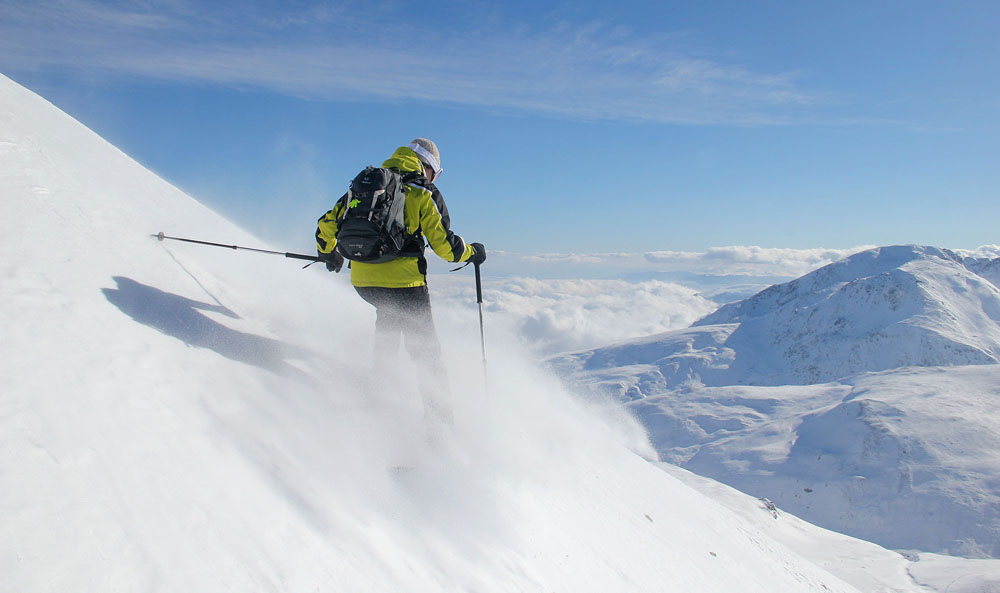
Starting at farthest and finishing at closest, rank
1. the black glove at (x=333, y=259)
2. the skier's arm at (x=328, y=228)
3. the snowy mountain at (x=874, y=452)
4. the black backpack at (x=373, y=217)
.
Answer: the snowy mountain at (x=874, y=452) → the black glove at (x=333, y=259) → the skier's arm at (x=328, y=228) → the black backpack at (x=373, y=217)

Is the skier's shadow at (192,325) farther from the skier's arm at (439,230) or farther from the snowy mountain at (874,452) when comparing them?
the snowy mountain at (874,452)

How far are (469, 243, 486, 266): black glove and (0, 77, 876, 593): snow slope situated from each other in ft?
6.41

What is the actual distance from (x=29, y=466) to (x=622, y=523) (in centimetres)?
856

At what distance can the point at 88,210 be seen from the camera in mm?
7270

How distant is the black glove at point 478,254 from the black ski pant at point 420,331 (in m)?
0.93

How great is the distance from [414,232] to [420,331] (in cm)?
124

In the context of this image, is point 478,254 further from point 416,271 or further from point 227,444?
point 227,444

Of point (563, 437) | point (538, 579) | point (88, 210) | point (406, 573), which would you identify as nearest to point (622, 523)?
point (563, 437)

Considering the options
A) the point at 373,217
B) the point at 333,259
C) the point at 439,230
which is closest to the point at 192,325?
the point at 333,259

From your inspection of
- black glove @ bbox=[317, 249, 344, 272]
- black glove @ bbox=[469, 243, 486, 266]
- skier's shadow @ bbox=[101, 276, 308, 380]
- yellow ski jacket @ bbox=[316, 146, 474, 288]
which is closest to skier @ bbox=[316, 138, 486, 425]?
yellow ski jacket @ bbox=[316, 146, 474, 288]

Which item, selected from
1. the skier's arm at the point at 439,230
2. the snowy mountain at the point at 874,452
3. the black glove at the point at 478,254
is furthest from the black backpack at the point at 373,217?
the snowy mountain at the point at 874,452

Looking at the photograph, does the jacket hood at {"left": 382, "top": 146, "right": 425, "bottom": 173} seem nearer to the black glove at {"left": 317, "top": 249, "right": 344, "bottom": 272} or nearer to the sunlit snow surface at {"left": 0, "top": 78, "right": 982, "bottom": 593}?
the black glove at {"left": 317, "top": 249, "right": 344, "bottom": 272}

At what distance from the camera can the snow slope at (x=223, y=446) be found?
3293 millimetres

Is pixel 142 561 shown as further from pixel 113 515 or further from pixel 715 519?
pixel 715 519
